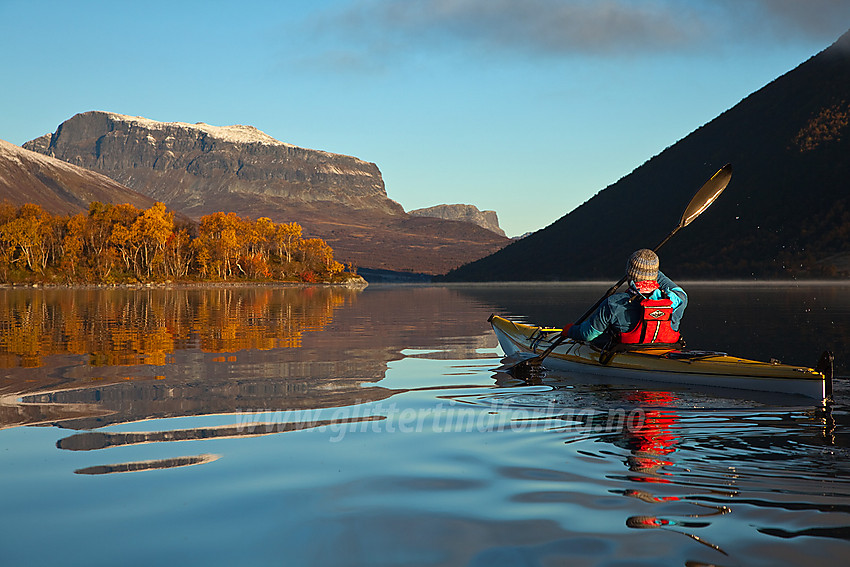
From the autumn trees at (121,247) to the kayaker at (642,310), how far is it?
118m

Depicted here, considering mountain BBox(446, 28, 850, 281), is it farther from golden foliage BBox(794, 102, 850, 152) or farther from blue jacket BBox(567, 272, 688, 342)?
blue jacket BBox(567, 272, 688, 342)

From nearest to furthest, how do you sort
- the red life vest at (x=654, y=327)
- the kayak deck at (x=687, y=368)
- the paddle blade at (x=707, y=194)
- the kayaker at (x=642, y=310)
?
the kayak deck at (x=687, y=368), the kayaker at (x=642, y=310), the red life vest at (x=654, y=327), the paddle blade at (x=707, y=194)

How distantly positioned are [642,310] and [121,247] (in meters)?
127

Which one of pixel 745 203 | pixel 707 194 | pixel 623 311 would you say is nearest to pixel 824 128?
pixel 745 203

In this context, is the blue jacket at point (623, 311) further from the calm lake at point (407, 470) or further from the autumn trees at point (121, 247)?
the autumn trees at point (121, 247)

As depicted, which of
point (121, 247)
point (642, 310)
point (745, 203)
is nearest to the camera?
point (642, 310)

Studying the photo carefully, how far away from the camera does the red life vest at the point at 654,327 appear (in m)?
14.0

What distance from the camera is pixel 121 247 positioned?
417 ft

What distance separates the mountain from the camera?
357 feet

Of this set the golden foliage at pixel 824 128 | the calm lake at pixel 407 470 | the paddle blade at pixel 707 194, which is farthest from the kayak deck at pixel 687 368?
the golden foliage at pixel 824 128

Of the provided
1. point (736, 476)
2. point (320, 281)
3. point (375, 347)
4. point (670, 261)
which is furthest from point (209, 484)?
point (320, 281)

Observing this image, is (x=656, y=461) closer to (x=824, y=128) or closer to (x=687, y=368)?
(x=687, y=368)

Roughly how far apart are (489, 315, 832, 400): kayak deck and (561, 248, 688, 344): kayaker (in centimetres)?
42

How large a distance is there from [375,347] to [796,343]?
12.4 m
